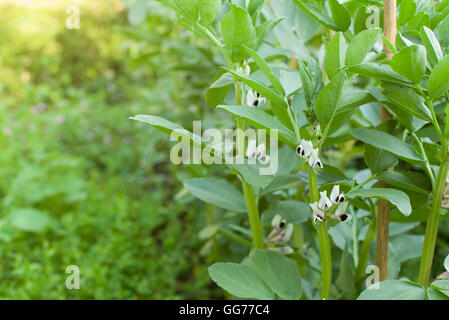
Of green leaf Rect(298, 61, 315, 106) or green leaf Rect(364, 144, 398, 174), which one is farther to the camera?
green leaf Rect(364, 144, 398, 174)

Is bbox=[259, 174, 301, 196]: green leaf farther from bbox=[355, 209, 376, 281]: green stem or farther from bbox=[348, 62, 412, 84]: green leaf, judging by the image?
bbox=[348, 62, 412, 84]: green leaf

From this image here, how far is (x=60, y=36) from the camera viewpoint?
4.00m

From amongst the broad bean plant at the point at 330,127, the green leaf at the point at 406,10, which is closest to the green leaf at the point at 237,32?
the broad bean plant at the point at 330,127

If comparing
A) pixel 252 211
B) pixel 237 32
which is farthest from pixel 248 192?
pixel 237 32

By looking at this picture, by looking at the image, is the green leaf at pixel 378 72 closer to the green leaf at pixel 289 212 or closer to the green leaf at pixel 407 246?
the green leaf at pixel 289 212

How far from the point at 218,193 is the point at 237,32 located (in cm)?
29

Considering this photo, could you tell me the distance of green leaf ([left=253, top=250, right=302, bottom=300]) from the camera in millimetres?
675

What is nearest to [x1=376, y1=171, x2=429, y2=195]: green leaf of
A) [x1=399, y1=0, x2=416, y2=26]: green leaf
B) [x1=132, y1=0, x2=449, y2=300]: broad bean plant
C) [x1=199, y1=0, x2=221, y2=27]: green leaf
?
[x1=132, y1=0, x2=449, y2=300]: broad bean plant

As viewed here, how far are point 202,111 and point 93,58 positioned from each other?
2.53m

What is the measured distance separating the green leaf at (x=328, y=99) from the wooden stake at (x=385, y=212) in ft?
0.45

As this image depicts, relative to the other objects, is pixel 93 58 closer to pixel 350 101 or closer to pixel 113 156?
pixel 113 156

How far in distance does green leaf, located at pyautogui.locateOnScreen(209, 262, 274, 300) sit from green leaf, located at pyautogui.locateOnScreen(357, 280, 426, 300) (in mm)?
152

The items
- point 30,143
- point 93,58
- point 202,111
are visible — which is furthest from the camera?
point 93,58
